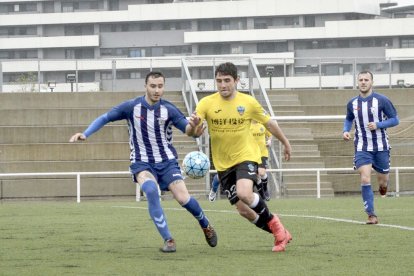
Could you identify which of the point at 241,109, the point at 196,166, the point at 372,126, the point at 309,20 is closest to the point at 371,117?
the point at 372,126

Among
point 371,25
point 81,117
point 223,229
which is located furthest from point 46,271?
point 371,25

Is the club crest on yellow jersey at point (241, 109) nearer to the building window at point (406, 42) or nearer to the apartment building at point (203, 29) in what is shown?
the apartment building at point (203, 29)

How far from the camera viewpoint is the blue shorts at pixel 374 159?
630 inches

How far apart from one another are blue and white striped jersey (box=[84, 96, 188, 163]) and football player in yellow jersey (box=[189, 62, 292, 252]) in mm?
399

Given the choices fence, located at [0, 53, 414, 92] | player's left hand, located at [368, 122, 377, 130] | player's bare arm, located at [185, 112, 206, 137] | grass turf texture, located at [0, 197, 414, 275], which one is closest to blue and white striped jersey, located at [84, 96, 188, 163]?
player's bare arm, located at [185, 112, 206, 137]

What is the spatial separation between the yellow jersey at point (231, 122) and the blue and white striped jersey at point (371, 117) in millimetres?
4370

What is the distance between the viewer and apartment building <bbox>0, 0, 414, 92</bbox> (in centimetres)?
9656

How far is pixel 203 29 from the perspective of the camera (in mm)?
102812

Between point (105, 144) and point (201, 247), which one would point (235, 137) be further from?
point (105, 144)

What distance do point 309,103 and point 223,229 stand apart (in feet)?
80.1

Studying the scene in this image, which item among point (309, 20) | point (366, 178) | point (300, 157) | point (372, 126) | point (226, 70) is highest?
point (309, 20)

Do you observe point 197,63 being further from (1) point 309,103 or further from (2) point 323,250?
(2) point 323,250

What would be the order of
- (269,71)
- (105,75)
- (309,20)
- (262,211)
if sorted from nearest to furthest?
(262,211)
(269,71)
(105,75)
(309,20)

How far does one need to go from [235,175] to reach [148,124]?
1.10m
